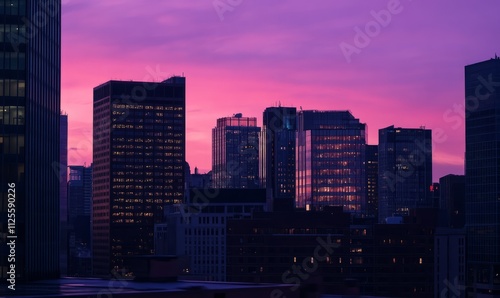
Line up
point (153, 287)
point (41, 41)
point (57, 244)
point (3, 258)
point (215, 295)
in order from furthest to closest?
point (57, 244) → point (41, 41) → point (3, 258) → point (153, 287) → point (215, 295)

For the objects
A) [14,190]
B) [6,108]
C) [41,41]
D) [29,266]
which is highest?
[41,41]

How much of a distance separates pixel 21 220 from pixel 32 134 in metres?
7.91

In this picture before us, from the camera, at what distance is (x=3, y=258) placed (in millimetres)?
85688

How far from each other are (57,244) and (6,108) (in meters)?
19.0

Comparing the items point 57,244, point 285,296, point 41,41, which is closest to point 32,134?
point 41,41

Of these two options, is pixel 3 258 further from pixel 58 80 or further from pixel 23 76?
pixel 58 80

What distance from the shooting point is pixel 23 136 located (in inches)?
3469

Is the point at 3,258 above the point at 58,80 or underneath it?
underneath

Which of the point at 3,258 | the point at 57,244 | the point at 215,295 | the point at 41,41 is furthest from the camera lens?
the point at 57,244

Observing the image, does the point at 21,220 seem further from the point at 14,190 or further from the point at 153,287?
the point at 153,287

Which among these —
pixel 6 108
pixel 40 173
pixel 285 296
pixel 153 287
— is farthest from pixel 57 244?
pixel 285 296

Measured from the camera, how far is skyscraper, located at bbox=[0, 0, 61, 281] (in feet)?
283

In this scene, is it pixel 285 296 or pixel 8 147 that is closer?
pixel 285 296

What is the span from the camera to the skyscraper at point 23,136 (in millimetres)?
86312
